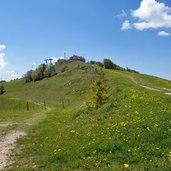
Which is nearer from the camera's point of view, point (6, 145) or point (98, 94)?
point (6, 145)

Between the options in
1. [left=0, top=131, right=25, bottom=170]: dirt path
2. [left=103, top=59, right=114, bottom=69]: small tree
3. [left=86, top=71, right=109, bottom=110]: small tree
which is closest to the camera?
[left=0, top=131, right=25, bottom=170]: dirt path

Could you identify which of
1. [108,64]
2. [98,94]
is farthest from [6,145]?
[108,64]

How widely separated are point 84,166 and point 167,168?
3.93m

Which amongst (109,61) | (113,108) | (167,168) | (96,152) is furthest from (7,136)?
(109,61)

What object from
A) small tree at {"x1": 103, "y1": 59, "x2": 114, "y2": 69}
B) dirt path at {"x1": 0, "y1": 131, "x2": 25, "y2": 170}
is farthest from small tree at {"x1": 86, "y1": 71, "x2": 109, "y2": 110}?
small tree at {"x1": 103, "y1": 59, "x2": 114, "y2": 69}

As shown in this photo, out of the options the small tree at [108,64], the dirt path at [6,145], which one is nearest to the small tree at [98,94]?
the dirt path at [6,145]

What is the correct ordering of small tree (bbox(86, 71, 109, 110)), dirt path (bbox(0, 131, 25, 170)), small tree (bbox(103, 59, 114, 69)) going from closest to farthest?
dirt path (bbox(0, 131, 25, 170)), small tree (bbox(86, 71, 109, 110)), small tree (bbox(103, 59, 114, 69))

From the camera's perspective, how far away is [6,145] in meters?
26.1

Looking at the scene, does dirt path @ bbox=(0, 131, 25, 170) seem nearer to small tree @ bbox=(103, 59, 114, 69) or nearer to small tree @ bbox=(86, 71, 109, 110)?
small tree @ bbox=(86, 71, 109, 110)

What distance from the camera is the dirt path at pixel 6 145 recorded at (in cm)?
2034

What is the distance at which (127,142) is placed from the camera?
61.3 ft

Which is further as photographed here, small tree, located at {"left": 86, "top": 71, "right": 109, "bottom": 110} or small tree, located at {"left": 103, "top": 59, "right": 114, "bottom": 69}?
small tree, located at {"left": 103, "top": 59, "right": 114, "bottom": 69}

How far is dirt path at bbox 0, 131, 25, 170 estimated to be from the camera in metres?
20.3

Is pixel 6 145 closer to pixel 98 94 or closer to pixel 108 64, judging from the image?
pixel 98 94
